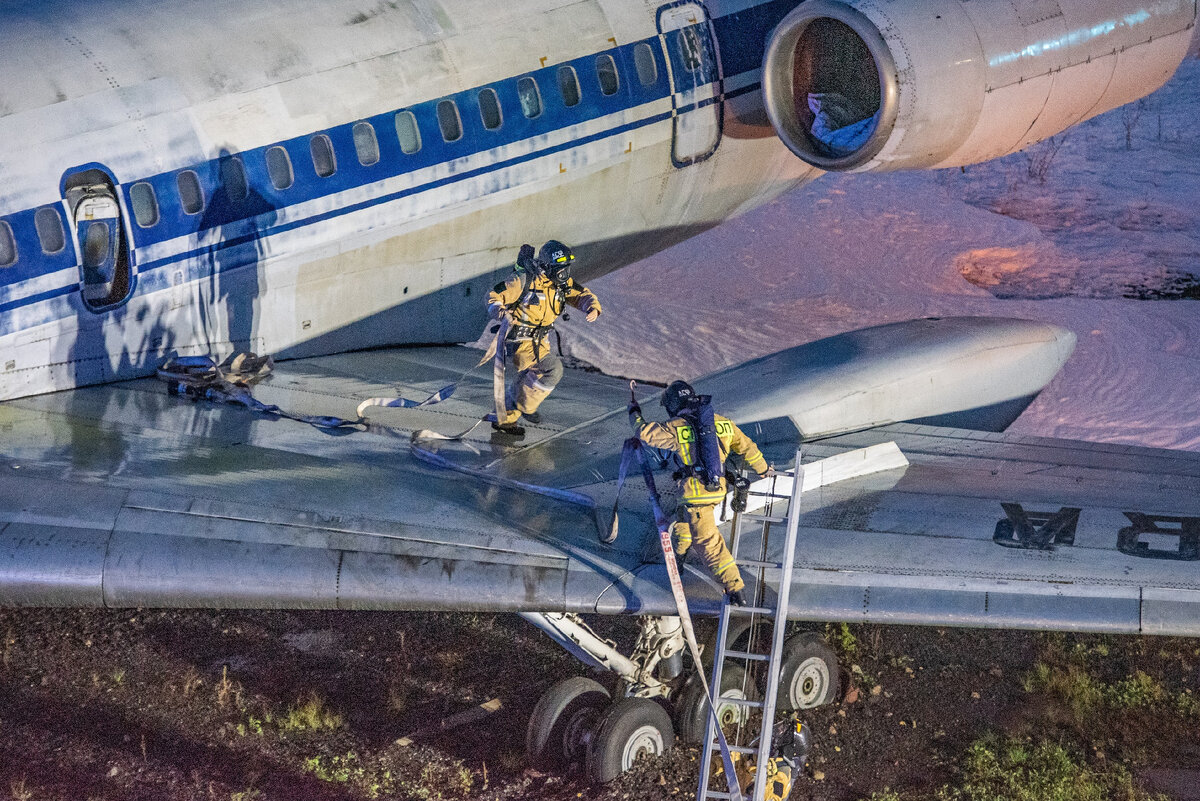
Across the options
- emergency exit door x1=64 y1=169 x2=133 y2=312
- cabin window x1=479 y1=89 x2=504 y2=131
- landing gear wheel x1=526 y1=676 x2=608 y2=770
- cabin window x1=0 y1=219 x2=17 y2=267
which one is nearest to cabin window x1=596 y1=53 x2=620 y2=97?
cabin window x1=479 y1=89 x2=504 y2=131

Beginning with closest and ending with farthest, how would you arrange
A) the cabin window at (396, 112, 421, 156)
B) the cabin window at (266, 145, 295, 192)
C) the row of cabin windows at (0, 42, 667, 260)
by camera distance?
1. the row of cabin windows at (0, 42, 667, 260)
2. the cabin window at (266, 145, 295, 192)
3. the cabin window at (396, 112, 421, 156)

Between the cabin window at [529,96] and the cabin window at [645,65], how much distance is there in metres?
1.45

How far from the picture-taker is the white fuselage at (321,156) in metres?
11.6

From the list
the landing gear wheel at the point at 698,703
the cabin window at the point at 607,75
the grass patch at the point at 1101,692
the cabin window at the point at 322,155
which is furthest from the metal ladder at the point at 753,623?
the cabin window at the point at 607,75

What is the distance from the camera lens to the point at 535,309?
1189 cm

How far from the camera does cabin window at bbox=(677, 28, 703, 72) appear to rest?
15453mm

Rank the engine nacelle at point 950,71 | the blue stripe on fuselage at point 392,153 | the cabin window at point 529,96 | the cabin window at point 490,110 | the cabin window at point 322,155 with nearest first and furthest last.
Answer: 1. the blue stripe on fuselage at point 392,153
2. the cabin window at point 322,155
3. the engine nacelle at point 950,71
4. the cabin window at point 490,110
5. the cabin window at point 529,96

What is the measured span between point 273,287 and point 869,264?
14388mm

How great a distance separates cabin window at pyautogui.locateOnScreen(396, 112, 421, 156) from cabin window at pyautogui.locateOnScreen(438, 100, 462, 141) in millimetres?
298

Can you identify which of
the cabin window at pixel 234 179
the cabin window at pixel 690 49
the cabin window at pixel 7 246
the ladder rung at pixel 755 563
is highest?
the cabin window at pixel 690 49

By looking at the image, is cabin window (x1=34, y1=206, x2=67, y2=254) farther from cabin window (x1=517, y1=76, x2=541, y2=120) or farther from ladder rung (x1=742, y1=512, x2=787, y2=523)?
ladder rung (x1=742, y1=512, x2=787, y2=523)

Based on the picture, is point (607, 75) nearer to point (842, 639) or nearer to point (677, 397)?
point (677, 397)

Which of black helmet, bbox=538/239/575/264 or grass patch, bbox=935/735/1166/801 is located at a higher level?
black helmet, bbox=538/239/575/264

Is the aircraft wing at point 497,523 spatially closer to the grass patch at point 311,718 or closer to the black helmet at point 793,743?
the black helmet at point 793,743
